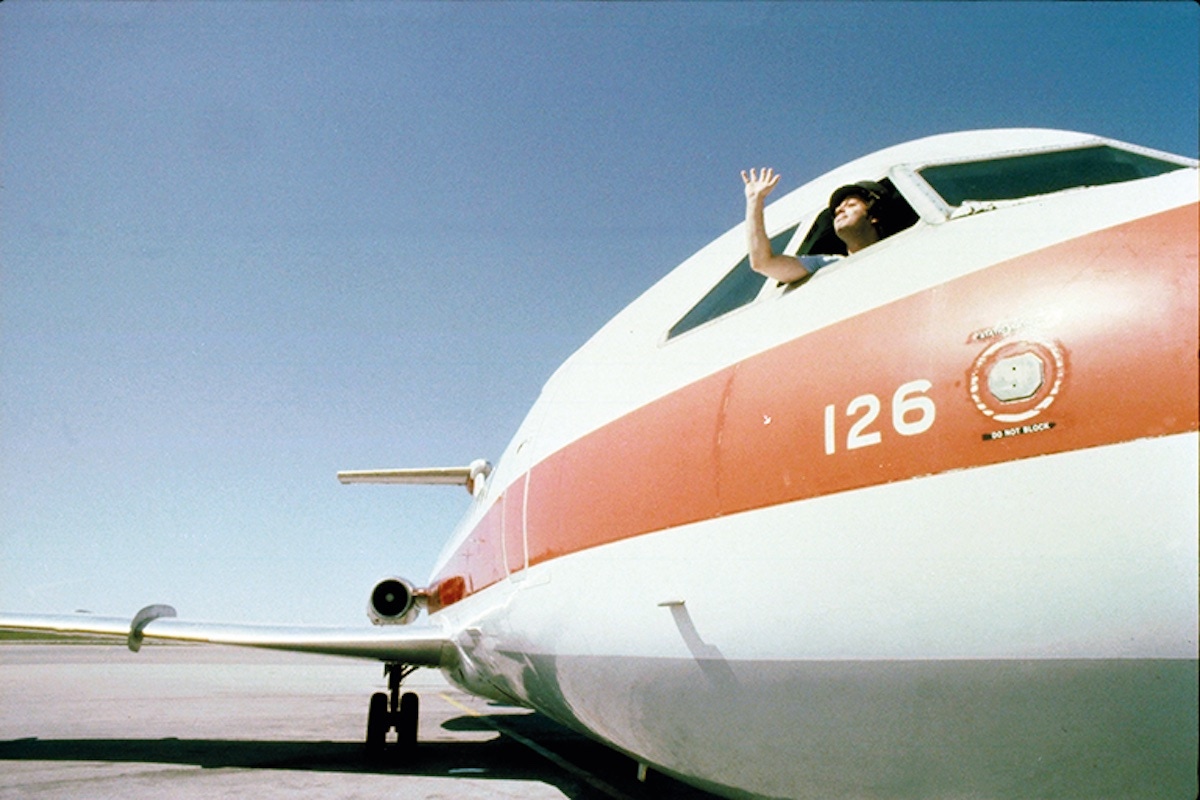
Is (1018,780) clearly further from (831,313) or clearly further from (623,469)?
(623,469)

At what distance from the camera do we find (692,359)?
10.3 feet

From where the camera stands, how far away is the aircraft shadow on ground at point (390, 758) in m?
6.80

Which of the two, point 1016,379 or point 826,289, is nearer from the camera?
point 1016,379

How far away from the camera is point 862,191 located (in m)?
2.97

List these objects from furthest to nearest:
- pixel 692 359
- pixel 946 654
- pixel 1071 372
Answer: pixel 692 359
pixel 946 654
pixel 1071 372

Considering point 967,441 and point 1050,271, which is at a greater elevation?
point 1050,271

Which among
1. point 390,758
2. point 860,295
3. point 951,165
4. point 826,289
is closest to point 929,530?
point 860,295

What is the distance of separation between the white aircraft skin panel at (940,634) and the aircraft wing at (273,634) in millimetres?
5164

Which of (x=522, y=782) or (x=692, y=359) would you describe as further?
(x=522, y=782)

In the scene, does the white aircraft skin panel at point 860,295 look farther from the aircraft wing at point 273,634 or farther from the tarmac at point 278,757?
the aircraft wing at point 273,634

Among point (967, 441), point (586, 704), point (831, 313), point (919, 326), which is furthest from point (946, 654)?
point (586, 704)

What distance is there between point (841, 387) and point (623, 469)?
124 cm

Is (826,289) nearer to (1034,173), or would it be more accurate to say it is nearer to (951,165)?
(951,165)

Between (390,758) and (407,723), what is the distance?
0.88 meters
